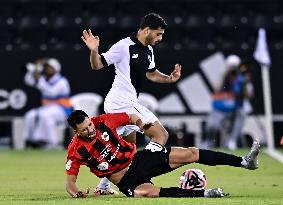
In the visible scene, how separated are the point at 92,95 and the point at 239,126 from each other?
290 centimetres

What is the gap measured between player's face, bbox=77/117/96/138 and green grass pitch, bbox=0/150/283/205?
2.08 feet

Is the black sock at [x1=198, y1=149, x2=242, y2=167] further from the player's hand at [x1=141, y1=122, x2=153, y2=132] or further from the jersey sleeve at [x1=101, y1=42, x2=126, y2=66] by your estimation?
the jersey sleeve at [x1=101, y1=42, x2=126, y2=66]

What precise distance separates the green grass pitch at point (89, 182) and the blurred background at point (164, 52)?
2067mm

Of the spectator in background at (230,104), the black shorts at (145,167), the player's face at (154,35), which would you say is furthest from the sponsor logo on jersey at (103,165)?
the spectator in background at (230,104)

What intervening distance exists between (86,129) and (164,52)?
36.0 feet

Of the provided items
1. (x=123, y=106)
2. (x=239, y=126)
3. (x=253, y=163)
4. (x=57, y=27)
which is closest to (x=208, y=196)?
(x=253, y=163)

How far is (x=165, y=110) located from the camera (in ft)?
71.7

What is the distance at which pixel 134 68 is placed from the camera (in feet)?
41.2

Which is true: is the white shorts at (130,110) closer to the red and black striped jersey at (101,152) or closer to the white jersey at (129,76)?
the white jersey at (129,76)

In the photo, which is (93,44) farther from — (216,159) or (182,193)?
(182,193)

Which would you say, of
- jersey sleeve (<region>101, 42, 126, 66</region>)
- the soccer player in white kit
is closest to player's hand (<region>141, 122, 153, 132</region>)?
the soccer player in white kit

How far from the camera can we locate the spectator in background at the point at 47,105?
71.8 ft

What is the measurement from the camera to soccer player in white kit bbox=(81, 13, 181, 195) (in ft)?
40.2

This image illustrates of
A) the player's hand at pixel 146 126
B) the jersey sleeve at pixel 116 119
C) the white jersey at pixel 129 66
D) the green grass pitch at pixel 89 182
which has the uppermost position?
the white jersey at pixel 129 66
